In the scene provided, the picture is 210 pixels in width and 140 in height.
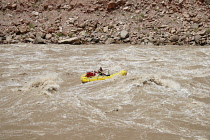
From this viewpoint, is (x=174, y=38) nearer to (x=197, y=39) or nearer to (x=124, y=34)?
(x=197, y=39)

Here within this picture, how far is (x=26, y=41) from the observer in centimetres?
1647

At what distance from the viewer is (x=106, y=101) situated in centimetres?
598

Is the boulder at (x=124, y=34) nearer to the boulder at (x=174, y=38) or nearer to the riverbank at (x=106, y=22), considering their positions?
the riverbank at (x=106, y=22)

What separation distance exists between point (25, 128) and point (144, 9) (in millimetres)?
17814

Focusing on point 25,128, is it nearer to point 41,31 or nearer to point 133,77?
point 133,77

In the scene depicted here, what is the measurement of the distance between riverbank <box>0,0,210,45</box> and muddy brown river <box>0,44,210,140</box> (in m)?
5.40

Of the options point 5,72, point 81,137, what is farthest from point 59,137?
point 5,72

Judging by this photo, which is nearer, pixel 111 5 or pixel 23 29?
pixel 23 29

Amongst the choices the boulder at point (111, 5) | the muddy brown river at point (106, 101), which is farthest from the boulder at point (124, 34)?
the muddy brown river at point (106, 101)

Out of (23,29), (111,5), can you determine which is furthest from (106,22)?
(23,29)

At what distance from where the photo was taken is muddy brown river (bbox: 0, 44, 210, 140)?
4434mm

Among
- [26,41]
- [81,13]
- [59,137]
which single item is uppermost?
[81,13]

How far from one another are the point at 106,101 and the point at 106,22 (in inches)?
550

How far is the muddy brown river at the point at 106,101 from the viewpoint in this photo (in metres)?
4.43
